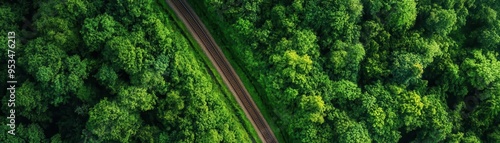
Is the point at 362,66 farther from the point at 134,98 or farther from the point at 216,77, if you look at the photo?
the point at 134,98

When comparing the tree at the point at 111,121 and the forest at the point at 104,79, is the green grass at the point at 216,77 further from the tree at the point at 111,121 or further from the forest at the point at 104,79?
the tree at the point at 111,121

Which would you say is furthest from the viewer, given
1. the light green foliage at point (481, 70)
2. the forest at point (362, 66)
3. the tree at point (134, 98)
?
the light green foliage at point (481, 70)

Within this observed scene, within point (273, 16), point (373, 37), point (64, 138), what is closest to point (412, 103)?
point (373, 37)

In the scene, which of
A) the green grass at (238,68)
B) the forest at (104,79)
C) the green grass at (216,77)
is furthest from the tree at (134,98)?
the green grass at (238,68)

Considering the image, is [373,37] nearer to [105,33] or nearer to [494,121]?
[494,121]

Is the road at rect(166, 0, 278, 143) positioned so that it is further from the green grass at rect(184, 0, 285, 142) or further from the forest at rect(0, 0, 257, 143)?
the forest at rect(0, 0, 257, 143)

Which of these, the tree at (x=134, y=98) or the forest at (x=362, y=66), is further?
the forest at (x=362, y=66)

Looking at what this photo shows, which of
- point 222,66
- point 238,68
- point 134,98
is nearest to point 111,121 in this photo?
point 134,98
